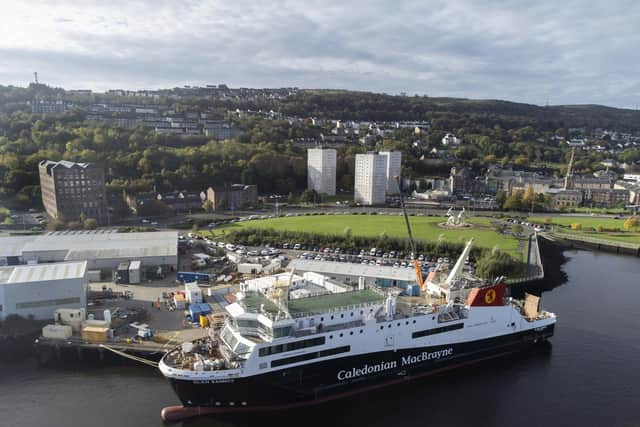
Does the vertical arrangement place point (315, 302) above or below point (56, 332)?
above

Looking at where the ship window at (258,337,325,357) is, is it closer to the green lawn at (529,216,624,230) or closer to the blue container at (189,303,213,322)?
the blue container at (189,303,213,322)

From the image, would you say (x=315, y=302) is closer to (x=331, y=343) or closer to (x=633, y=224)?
(x=331, y=343)

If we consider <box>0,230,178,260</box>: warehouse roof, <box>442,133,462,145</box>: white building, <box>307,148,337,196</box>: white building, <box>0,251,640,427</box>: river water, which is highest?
<box>442,133,462,145</box>: white building

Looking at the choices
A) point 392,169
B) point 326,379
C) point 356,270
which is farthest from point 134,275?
point 392,169

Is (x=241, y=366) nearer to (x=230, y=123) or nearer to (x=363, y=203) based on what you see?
(x=363, y=203)

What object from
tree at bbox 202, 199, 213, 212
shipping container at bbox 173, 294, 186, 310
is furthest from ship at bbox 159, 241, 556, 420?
tree at bbox 202, 199, 213, 212

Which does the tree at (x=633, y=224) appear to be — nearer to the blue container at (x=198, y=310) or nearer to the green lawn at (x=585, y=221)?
the green lawn at (x=585, y=221)

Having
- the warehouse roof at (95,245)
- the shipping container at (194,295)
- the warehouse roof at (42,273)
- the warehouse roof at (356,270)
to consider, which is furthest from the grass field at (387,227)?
the warehouse roof at (42,273)
